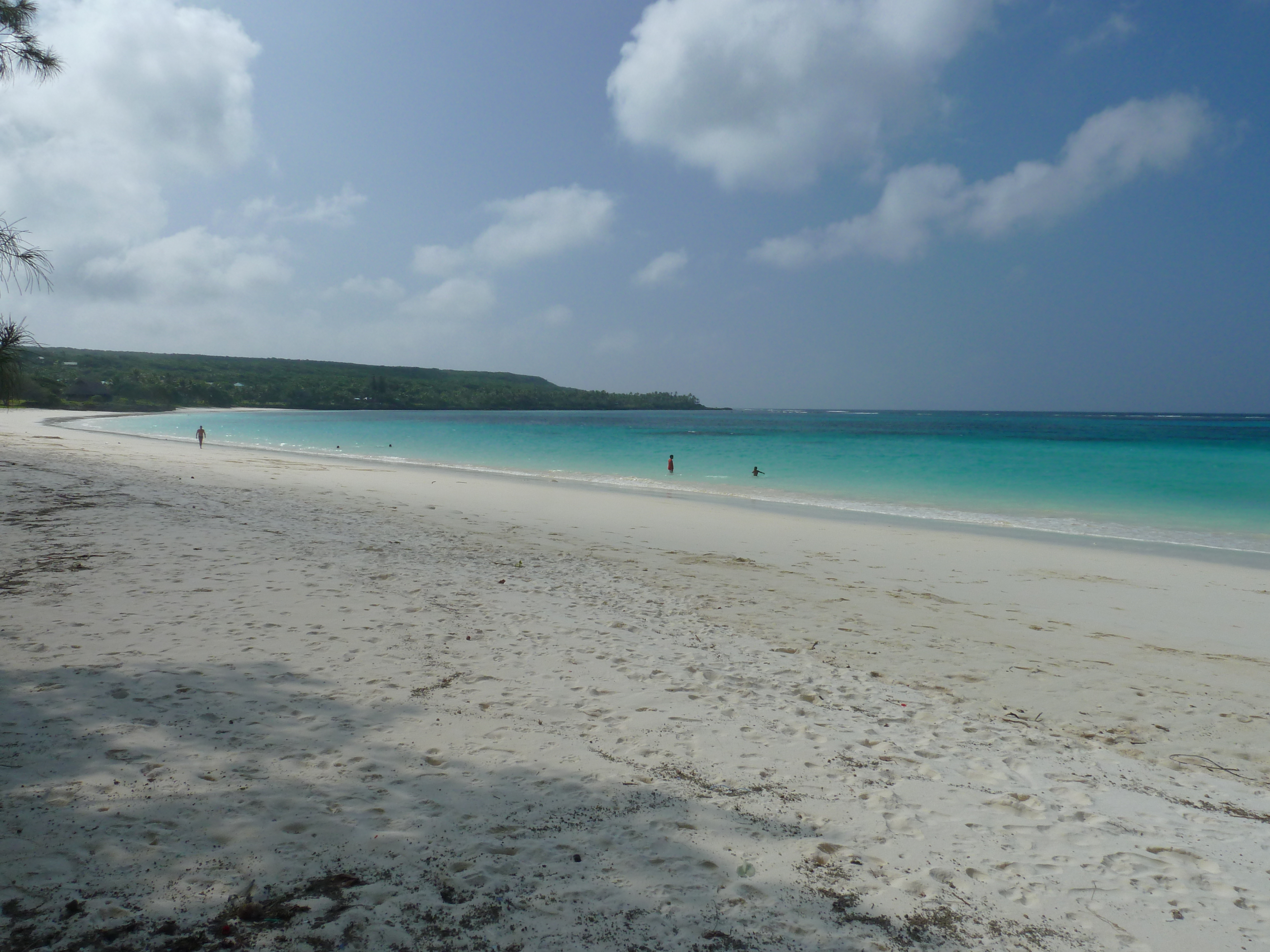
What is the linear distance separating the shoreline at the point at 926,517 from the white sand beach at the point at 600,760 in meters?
6.01

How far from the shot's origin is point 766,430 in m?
94.3

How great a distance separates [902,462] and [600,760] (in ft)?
132

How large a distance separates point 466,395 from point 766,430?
119m

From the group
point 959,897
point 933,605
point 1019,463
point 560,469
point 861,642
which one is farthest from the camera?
point 1019,463

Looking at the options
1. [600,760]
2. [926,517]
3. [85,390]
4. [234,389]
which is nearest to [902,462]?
[926,517]

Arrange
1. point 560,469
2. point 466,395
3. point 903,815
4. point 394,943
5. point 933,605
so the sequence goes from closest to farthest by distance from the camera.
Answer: point 394,943 < point 903,815 < point 933,605 < point 560,469 < point 466,395

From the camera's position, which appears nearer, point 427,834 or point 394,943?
point 394,943

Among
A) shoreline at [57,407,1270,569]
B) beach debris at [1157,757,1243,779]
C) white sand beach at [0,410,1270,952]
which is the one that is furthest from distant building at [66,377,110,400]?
beach debris at [1157,757,1243,779]

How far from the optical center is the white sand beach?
9.00ft

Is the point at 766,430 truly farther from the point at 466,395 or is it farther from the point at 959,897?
the point at 466,395

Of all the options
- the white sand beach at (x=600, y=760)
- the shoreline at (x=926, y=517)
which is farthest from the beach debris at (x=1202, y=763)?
the shoreline at (x=926, y=517)

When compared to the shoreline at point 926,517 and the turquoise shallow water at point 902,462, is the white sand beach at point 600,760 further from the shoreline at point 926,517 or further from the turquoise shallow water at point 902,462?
the turquoise shallow water at point 902,462

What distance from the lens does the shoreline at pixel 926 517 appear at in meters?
14.2

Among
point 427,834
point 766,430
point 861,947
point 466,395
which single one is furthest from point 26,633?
point 466,395
